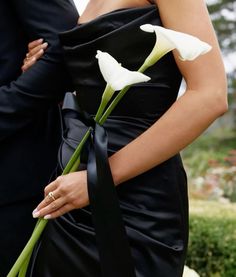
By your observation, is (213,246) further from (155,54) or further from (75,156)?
(155,54)

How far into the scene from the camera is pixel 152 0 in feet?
6.26

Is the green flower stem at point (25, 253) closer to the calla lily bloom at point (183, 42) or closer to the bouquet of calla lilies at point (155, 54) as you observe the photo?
the bouquet of calla lilies at point (155, 54)

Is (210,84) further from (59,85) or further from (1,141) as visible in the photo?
(1,141)

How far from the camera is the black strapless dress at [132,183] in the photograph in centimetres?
189

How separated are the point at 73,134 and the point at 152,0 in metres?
0.53

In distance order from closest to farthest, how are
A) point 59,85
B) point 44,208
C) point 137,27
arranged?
point 44,208 → point 137,27 → point 59,85

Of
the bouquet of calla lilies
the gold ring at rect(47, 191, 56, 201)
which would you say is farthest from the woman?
the bouquet of calla lilies

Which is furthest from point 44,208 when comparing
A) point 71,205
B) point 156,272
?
point 156,272

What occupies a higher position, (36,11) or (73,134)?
(36,11)

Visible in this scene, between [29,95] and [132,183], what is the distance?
49 cm

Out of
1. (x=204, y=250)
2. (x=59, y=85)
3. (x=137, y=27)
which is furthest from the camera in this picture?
(x=204, y=250)

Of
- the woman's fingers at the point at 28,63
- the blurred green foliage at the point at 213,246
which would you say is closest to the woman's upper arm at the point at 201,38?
the woman's fingers at the point at 28,63

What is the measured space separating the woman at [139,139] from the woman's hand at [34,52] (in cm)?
12

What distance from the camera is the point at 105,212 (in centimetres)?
175
